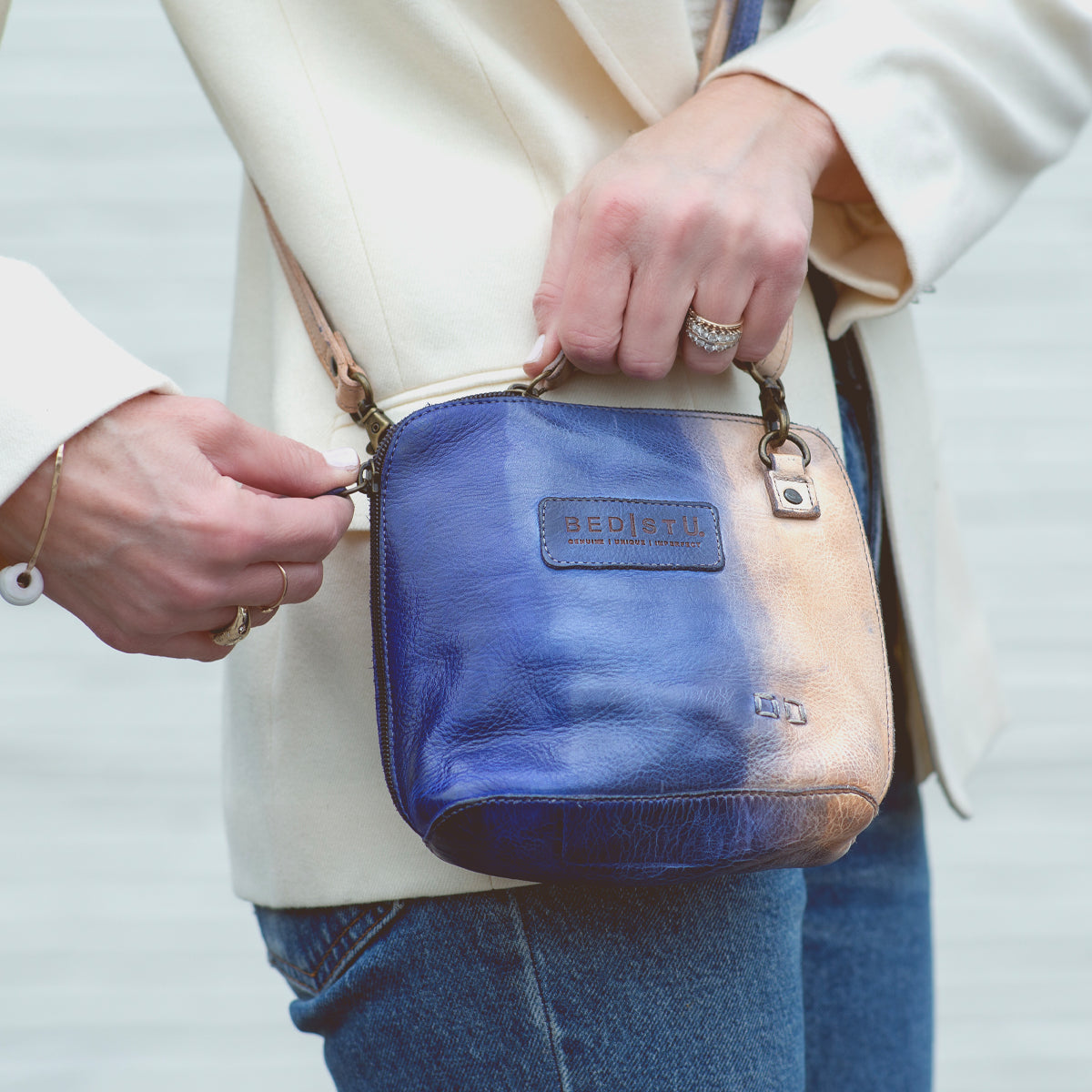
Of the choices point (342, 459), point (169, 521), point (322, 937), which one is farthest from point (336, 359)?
point (322, 937)

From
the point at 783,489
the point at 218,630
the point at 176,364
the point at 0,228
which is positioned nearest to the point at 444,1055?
the point at 218,630

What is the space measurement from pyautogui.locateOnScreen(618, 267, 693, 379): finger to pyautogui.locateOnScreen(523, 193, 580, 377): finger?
43 mm

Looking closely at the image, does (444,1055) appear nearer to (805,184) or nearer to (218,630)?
(218,630)

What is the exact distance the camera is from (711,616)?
649 mm

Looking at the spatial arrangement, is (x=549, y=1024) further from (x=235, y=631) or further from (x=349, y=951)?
(x=235, y=631)

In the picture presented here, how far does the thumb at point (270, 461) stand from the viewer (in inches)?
24.2

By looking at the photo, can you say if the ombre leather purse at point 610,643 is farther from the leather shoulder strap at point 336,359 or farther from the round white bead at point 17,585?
the round white bead at point 17,585

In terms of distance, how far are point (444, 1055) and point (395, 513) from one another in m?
0.35

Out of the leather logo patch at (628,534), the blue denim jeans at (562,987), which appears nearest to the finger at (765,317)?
the leather logo patch at (628,534)

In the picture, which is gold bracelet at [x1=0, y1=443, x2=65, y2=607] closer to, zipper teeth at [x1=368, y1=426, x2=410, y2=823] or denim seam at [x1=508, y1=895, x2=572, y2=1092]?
zipper teeth at [x1=368, y1=426, x2=410, y2=823]

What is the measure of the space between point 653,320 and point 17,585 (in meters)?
0.39

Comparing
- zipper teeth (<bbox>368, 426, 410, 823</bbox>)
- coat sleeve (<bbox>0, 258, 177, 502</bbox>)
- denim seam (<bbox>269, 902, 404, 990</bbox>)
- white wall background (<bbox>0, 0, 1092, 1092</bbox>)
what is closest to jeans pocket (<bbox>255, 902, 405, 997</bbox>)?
denim seam (<bbox>269, 902, 404, 990</bbox>)

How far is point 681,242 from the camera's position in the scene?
644 mm

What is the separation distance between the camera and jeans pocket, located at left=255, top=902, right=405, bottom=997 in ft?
2.38
